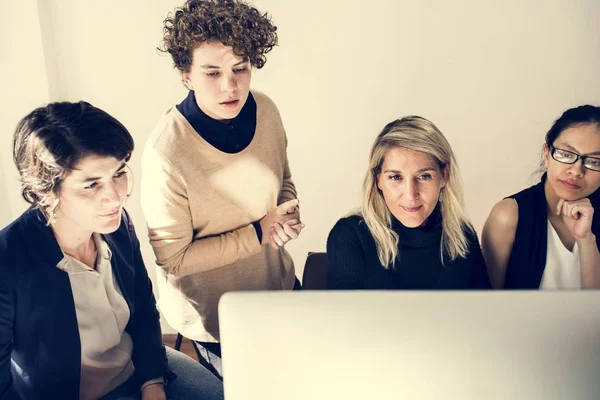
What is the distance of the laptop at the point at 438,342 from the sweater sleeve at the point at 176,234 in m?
0.59

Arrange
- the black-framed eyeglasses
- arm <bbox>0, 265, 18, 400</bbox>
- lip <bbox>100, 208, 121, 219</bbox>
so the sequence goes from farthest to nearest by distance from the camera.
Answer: the black-framed eyeglasses, lip <bbox>100, 208, 121, 219</bbox>, arm <bbox>0, 265, 18, 400</bbox>

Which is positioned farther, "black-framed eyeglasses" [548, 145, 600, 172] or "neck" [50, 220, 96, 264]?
"black-framed eyeglasses" [548, 145, 600, 172]

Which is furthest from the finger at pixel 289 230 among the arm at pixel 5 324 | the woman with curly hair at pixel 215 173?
the arm at pixel 5 324

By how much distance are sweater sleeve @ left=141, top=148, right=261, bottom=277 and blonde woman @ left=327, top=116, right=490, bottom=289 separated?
25cm

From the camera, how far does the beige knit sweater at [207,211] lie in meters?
1.21

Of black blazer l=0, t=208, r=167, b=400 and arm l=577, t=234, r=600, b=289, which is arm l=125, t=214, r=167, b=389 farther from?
arm l=577, t=234, r=600, b=289

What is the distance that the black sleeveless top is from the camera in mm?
1354

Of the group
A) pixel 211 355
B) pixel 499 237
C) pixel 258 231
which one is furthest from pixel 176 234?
pixel 499 237

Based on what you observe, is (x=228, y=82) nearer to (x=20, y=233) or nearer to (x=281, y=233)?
(x=281, y=233)

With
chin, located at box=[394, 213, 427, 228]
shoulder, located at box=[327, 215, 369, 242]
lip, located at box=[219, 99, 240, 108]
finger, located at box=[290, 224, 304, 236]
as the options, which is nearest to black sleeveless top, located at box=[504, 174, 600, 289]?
chin, located at box=[394, 213, 427, 228]

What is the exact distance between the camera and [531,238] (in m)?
1.36

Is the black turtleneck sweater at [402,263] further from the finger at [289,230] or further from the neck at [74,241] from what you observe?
the neck at [74,241]

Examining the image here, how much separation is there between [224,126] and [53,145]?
37 cm

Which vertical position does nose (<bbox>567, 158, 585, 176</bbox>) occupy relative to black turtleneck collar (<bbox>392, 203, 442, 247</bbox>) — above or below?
above
